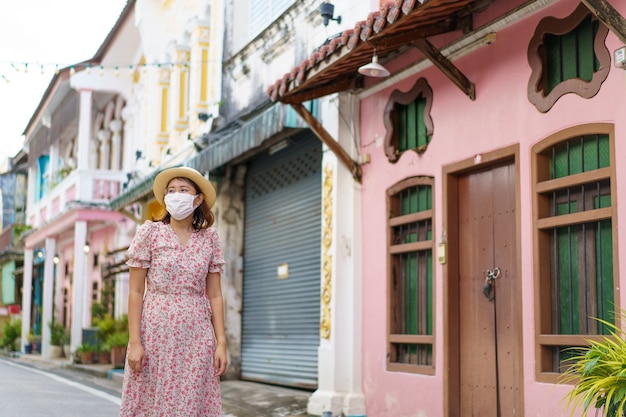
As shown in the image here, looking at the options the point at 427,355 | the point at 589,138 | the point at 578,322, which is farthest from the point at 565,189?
the point at 427,355

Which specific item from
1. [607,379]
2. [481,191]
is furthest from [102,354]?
[607,379]

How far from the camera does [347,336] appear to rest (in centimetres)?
1066

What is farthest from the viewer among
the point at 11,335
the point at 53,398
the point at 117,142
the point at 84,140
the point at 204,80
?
the point at 11,335

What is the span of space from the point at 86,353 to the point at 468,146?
47.2 ft

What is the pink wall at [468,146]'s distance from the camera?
723cm

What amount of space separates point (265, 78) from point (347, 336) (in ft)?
16.4

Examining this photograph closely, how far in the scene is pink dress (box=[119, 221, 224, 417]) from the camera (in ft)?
16.8

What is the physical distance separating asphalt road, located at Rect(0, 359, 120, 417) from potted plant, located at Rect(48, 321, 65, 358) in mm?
8175

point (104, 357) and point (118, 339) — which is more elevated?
point (118, 339)

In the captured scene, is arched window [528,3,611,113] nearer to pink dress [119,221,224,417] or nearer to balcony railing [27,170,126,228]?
pink dress [119,221,224,417]

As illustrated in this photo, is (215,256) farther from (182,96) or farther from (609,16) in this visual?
(182,96)

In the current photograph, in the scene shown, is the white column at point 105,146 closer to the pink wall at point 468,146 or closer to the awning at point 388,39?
the pink wall at point 468,146

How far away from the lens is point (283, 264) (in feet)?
45.2

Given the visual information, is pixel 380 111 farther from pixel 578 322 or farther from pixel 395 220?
pixel 578 322
